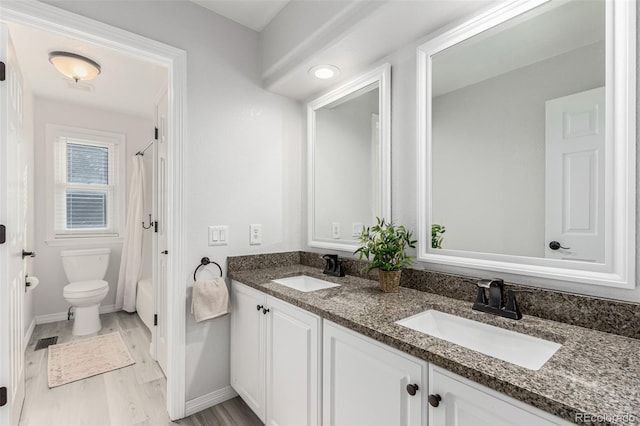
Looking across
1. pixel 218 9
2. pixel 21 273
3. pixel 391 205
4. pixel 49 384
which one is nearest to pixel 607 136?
pixel 391 205

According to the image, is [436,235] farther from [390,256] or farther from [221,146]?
[221,146]

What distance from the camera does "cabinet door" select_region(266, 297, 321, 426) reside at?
133 centimetres

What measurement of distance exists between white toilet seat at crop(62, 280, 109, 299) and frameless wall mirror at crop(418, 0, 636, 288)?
330 centimetres

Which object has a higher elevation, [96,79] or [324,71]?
[96,79]

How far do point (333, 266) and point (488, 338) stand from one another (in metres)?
1.00

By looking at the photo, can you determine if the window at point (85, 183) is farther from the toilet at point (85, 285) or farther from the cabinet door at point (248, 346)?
the cabinet door at point (248, 346)

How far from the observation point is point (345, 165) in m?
2.11

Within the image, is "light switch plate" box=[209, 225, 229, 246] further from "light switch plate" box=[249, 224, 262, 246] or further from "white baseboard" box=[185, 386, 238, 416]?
"white baseboard" box=[185, 386, 238, 416]

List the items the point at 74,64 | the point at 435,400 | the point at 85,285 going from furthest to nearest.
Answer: the point at 85,285
the point at 74,64
the point at 435,400

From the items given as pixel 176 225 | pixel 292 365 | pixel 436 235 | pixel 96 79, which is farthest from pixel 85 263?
pixel 436 235

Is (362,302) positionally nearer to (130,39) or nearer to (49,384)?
(130,39)

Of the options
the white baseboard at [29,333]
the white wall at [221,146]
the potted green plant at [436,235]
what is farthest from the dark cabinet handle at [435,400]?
the white baseboard at [29,333]

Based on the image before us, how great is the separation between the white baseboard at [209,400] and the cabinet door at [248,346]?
3.4 inches

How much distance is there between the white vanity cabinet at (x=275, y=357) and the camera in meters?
1.35
